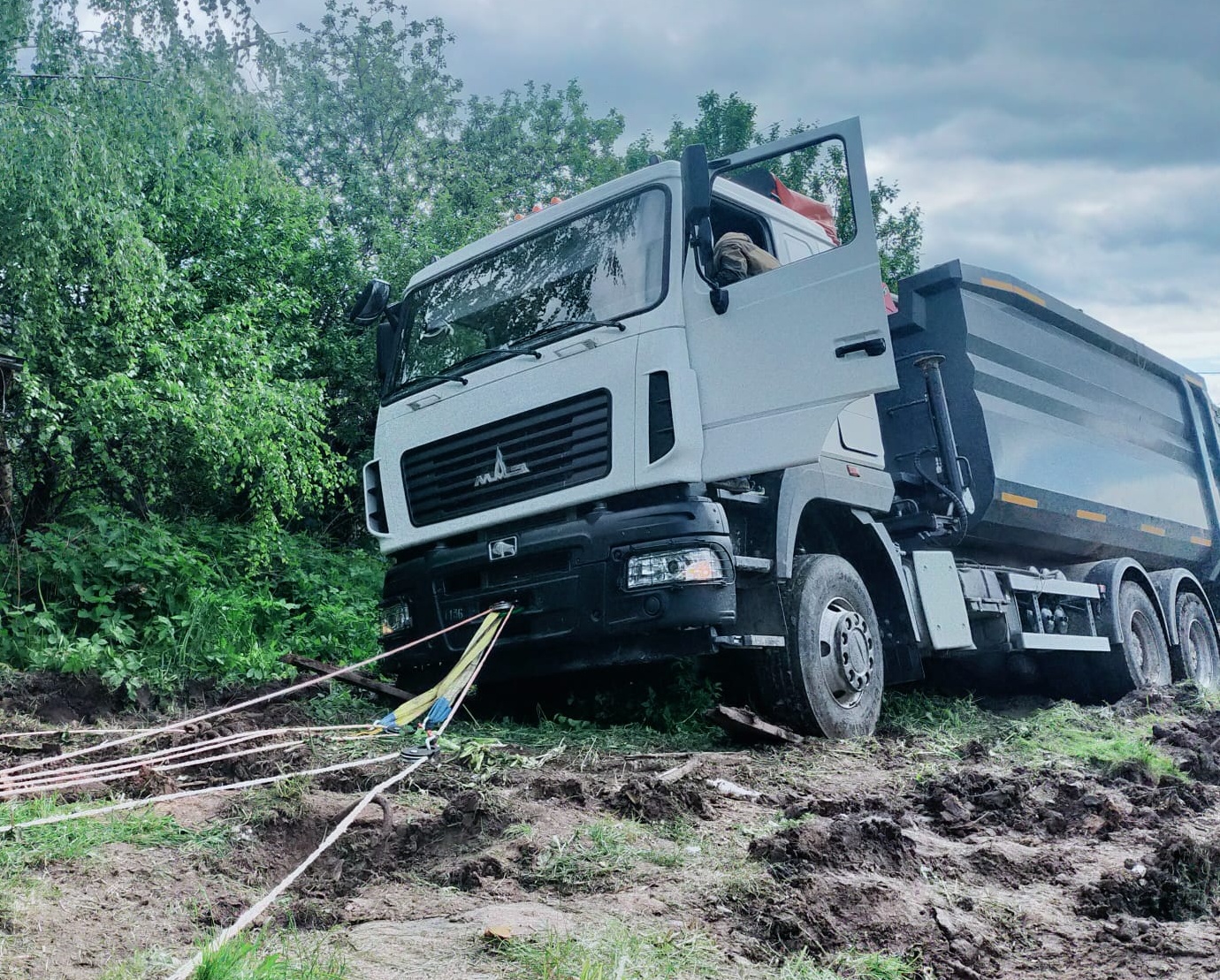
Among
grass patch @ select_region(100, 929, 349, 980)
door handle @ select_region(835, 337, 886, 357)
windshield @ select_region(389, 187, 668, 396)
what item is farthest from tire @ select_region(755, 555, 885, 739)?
grass patch @ select_region(100, 929, 349, 980)

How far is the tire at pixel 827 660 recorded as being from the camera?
544cm

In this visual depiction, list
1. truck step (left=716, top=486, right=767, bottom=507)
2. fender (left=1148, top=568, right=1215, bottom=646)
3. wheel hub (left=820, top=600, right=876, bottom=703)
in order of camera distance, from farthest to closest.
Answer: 1. fender (left=1148, top=568, right=1215, bottom=646)
2. wheel hub (left=820, top=600, right=876, bottom=703)
3. truck step (left=716, top=486, right=767, bottom=507)

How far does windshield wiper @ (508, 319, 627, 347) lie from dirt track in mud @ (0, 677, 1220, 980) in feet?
7.00

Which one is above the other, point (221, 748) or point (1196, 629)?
point (221, 748)

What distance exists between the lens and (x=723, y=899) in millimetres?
2908

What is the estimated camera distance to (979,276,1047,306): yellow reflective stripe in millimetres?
7574

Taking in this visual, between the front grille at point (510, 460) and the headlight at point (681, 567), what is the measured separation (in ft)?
1.80

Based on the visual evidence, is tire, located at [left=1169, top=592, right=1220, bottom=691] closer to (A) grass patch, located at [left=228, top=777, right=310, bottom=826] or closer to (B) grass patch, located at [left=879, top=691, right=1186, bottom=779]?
(B) grass patch, located at [left=879, top=691, right=1186, bottom=779]

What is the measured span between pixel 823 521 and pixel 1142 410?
5.01 metres

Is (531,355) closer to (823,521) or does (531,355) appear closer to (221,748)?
(823,521)

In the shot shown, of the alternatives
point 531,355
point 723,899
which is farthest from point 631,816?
point 531,355

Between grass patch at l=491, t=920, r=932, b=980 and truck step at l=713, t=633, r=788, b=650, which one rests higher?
truck step at l=713, t=633, r=788, b=650

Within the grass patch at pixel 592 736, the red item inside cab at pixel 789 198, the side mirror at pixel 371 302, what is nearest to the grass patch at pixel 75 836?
the grass patch at pixel 592 736

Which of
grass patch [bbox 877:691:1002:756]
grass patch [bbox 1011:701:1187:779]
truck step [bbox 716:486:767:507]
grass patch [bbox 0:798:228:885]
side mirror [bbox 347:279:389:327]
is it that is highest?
side mirror [bbox 347:279:389:327]
